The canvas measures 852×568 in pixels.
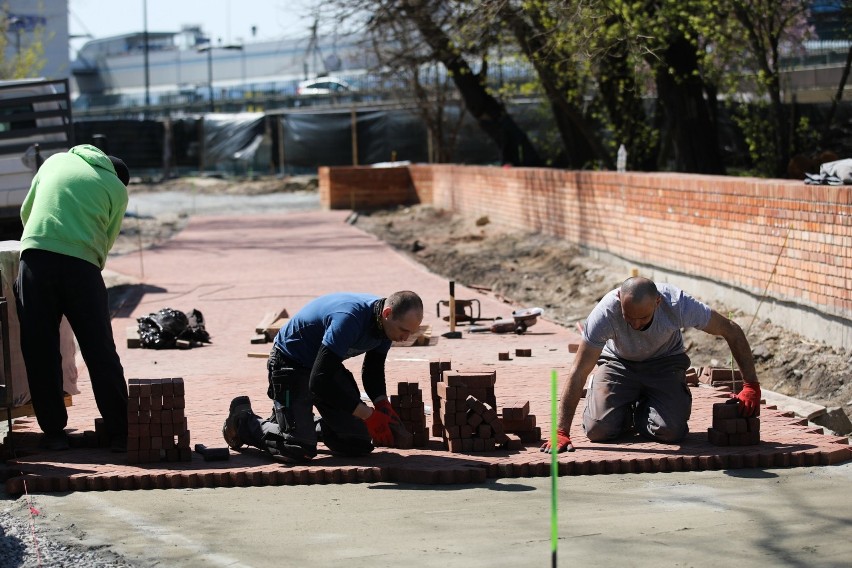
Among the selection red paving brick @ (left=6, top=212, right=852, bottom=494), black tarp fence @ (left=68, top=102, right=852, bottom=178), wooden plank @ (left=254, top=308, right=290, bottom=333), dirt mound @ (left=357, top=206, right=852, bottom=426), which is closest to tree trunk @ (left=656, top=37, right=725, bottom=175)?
dirt mound @ (left=357, top=206, right=852, bottom=426)

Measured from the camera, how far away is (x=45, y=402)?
730 centimetres

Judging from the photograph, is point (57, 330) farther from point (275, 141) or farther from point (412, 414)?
point (275, 141)

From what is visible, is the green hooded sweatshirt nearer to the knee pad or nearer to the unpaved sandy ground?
the knee pad

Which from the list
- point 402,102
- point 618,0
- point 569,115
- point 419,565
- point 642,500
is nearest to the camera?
point 419,565

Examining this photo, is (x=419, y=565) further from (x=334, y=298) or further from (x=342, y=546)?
Answer: (x=334, y=298)

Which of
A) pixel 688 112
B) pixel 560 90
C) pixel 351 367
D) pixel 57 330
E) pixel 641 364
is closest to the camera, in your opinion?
pixel 57 330

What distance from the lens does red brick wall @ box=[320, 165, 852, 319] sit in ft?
33.7

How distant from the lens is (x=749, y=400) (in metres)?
7.14

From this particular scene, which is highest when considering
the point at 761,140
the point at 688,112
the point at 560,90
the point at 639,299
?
the point at 560,90

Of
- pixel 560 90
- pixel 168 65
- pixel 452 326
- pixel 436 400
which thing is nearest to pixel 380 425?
pixel 436 400

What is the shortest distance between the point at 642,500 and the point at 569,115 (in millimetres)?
15048

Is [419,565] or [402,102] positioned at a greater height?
[402,102]

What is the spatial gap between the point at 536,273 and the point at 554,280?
84cm

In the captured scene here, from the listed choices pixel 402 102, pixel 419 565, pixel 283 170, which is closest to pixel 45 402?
pixel 419 565
